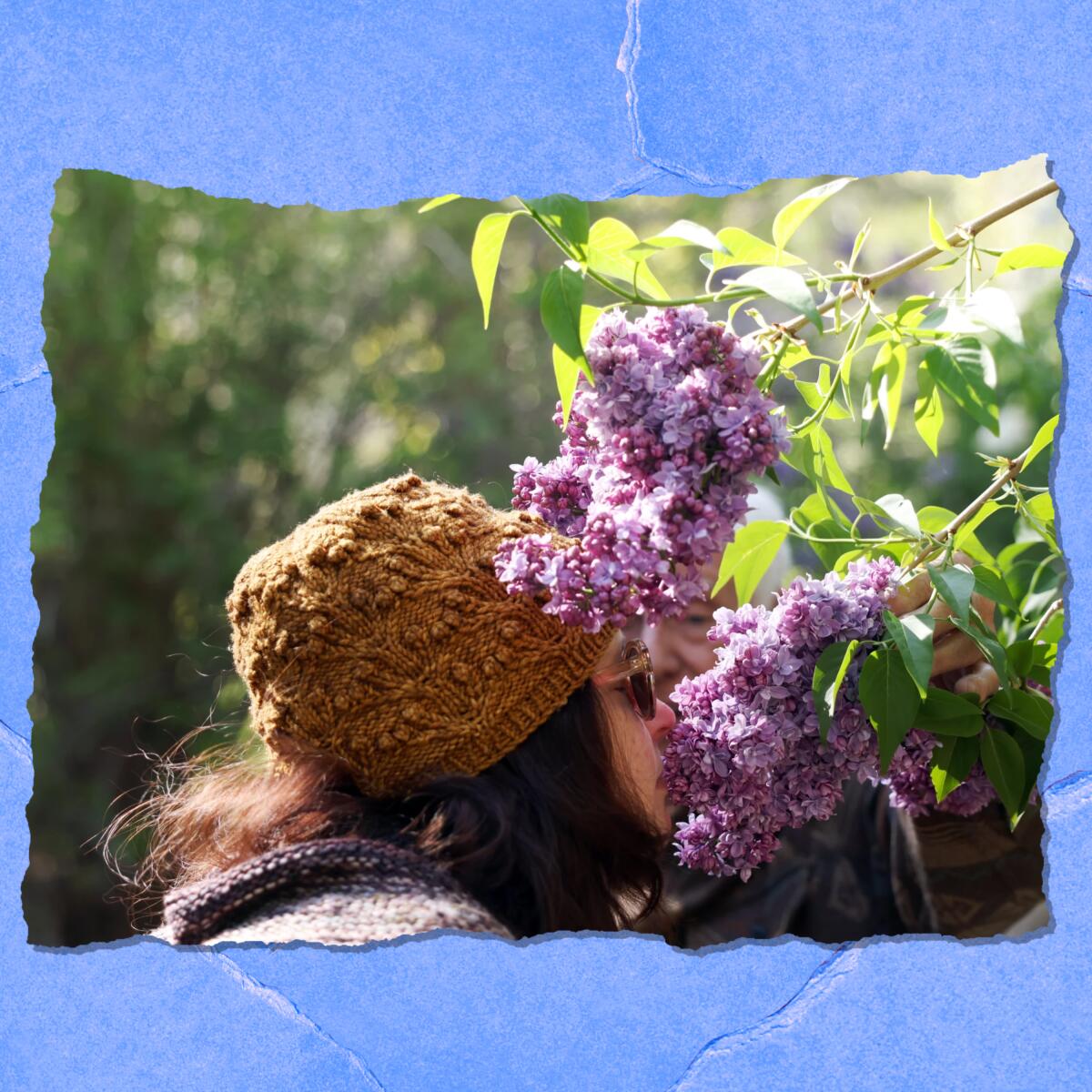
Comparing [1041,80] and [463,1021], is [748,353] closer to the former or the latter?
[1041,80]

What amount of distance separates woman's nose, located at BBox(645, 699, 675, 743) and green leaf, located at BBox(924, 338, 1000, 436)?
0.37 m

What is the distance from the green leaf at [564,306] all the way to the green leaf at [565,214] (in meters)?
0.02

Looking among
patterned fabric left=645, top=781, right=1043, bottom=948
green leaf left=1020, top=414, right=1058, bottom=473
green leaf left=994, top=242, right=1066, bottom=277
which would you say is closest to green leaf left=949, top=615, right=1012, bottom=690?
green leaf left=1020, top=414, right=1058, bottom=473

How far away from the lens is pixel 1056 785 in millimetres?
845

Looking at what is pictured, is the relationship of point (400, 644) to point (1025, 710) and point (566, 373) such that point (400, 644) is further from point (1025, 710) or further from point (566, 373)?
point (1025, 710)

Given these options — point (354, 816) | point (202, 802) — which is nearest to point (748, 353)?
point (354, 816)

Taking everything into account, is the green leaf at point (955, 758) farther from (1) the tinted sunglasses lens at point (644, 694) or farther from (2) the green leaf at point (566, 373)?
(2) the green leaf at point (566, 373)

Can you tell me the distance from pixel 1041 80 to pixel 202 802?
0.83m

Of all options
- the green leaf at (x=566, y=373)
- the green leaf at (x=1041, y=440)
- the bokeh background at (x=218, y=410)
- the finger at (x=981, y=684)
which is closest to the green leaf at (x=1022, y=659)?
the finger at (x=981, y=684)

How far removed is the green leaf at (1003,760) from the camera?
86 cm

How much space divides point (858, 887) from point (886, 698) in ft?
3.40

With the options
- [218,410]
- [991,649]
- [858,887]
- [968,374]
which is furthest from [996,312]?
[218,410]

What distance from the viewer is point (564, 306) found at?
27.8 inches

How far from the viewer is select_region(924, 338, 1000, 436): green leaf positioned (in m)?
0.67
